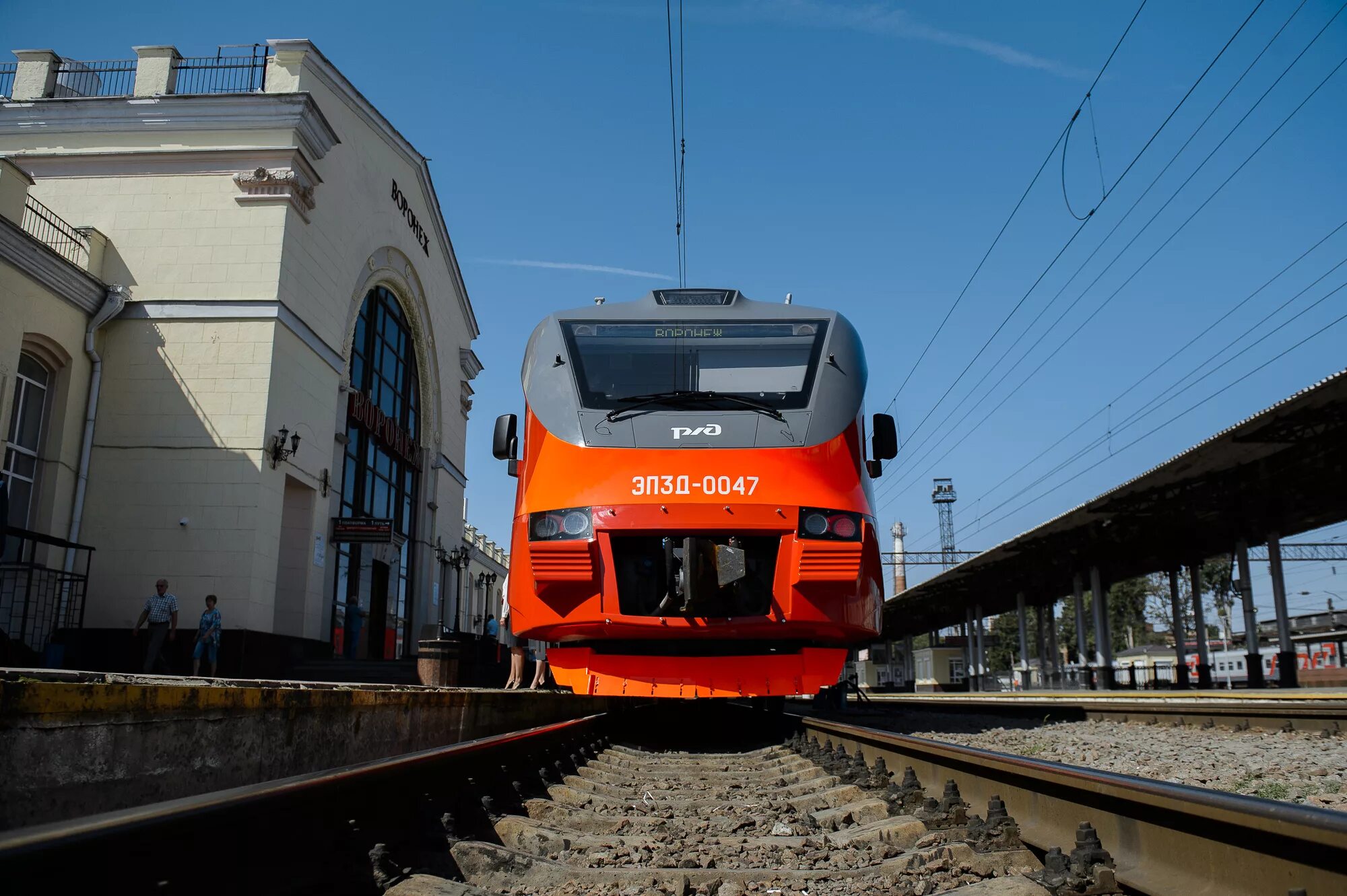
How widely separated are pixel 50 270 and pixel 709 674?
12.6 metres

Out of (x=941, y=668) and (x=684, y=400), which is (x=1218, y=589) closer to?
(x=941, y=668)

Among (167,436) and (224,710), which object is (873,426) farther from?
(167,436)

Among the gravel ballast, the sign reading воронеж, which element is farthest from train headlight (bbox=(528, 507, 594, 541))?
the sign reading воронеж

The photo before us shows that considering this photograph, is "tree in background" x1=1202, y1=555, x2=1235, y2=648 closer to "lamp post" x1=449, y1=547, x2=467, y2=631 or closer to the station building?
"lamp post" x1=449, y1=547, x2=467, y2=631

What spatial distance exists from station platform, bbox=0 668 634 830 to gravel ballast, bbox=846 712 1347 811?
3.76m

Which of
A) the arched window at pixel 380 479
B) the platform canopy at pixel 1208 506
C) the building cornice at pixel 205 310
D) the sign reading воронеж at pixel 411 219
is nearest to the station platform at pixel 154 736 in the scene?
the building cornice at pixel 205 310

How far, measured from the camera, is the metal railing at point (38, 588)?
521 inches

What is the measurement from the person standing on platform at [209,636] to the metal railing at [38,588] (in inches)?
78.8

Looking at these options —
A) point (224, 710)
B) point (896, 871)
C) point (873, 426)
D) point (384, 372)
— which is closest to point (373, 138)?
point (384, 372)

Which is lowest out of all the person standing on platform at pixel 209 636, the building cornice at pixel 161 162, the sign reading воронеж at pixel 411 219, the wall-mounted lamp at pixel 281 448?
the person standing on platform at pixel 209 636

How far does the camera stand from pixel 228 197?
55.2 ft

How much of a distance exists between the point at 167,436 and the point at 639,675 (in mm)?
11997

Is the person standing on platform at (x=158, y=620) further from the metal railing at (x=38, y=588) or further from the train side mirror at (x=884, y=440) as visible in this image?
the train side mirror at (x=884, y=440)

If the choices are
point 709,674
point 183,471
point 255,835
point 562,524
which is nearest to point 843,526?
point 709,674
